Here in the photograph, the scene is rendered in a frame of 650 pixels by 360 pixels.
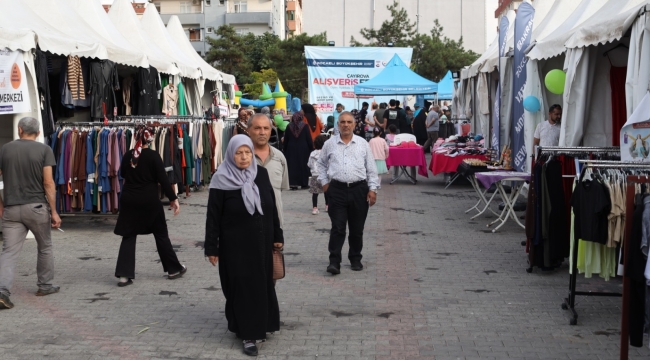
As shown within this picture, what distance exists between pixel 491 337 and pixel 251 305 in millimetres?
1916

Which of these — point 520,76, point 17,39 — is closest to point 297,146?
point 520,76

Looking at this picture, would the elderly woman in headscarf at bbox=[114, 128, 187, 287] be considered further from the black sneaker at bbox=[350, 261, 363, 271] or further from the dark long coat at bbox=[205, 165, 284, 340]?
the dark long coat at bbox=[205, 165, 284, 340]

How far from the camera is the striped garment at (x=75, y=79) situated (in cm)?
1259

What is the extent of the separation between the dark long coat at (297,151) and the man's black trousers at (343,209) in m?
9.04

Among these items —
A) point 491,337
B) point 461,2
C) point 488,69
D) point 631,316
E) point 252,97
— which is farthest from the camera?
point 461,2

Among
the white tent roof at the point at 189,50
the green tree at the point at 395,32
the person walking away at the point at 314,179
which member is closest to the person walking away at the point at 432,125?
the white tent roof at the point at 189,50

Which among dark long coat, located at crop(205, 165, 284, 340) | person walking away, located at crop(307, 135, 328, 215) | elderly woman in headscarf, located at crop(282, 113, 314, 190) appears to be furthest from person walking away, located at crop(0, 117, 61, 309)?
elderly woman in headscarf, located at crop(282, 113, 314, 190)

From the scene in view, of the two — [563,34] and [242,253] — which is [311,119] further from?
[242,253]

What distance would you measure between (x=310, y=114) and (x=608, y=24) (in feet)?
32.6

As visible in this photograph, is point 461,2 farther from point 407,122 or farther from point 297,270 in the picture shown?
point 297,270

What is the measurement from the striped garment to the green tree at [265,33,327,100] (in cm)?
3890

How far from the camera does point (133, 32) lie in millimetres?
18719

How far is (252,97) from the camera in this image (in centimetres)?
4647

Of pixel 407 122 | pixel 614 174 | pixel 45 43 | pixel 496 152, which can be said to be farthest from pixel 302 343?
pixel 407 122
